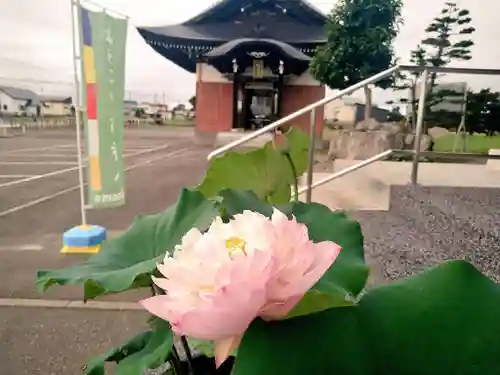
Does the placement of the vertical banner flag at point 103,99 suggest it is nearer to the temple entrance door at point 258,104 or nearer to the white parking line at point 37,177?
the white parking line at point 37,177

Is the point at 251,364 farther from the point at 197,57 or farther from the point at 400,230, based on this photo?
the point at 197,57

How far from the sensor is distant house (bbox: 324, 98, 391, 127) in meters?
2.60

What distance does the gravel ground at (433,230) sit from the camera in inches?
51.5

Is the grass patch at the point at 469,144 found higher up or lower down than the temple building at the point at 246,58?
lower down

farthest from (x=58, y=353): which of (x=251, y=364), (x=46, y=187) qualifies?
(x=46, y=187)

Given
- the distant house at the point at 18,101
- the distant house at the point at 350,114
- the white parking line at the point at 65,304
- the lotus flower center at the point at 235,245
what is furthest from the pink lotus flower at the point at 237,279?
the distant house at the point at 18,101

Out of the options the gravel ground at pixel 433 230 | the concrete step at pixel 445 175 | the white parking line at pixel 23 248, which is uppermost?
the concrete step at pixel 445 175

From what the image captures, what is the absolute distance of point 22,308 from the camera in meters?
1.87

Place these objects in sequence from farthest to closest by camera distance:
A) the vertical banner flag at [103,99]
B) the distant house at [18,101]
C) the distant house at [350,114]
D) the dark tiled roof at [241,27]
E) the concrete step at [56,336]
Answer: the dark tiled roof at [241,27]
the distant house at [18,101]
the distant house at [350,114]
the vertical banner flag at [103,99]
the concrete step at [56,336]

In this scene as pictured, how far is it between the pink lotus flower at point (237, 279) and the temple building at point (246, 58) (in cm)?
862

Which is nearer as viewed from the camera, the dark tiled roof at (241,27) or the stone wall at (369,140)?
the stone wall at (369,140)

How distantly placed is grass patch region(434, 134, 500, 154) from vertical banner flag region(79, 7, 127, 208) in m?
1.55

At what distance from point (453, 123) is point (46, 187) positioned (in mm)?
3923

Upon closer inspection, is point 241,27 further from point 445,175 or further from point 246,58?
point 445,175
